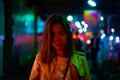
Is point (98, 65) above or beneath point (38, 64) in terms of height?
beneath

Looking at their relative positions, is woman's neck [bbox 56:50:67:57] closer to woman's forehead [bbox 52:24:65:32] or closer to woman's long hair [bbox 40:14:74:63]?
woman's long hair [bbox 40:14:74:63]

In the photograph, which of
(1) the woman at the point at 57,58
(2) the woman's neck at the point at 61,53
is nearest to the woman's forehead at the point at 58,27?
(1) the woman at the point at 57,58

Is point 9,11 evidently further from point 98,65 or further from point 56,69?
point 56,69

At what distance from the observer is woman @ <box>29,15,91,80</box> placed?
3.43m

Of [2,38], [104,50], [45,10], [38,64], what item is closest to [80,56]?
[38,64]

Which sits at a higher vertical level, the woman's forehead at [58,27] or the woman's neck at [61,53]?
the woman's forehead at [58,27]

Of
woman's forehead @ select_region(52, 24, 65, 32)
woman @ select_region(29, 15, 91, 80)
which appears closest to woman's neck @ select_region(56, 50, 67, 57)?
woman @ select_region(29, 15, 91, 80)

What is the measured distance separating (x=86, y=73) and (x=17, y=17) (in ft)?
43.9

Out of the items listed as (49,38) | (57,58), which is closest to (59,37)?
(49,38)

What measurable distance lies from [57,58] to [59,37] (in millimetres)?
222

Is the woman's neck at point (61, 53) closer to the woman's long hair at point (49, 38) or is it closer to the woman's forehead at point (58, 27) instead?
the woman's long hair at point (49, 38)

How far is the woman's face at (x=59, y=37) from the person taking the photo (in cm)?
343

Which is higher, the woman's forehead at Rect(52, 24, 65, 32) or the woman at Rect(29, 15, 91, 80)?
the woman's forehead at Rect(52, 24, 65, 32)

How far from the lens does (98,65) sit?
15508 millimetres
